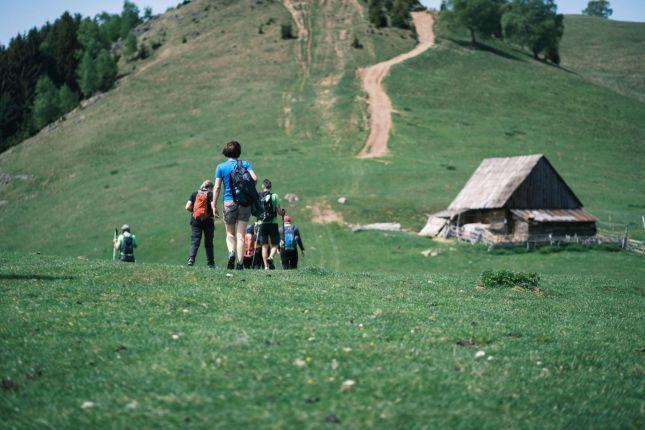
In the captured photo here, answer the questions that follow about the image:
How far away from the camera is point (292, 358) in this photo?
332 inches

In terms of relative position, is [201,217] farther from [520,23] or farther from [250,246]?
[520,23]

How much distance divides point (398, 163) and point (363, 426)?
6970cm

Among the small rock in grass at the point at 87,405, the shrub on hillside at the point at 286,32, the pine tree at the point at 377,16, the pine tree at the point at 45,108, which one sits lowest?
the small rock in grass at the point at 87,405

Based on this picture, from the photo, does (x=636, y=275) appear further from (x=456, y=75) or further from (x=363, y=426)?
(x=456, y=75)

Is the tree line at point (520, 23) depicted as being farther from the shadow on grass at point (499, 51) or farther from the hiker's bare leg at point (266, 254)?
the hiker's bare leg at point (266, 254)

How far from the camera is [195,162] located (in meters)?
77.9

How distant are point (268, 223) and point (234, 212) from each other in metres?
3.63

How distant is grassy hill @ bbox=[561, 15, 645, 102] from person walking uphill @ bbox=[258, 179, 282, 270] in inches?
4833

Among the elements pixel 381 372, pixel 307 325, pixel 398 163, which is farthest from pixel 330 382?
pixel 398 163

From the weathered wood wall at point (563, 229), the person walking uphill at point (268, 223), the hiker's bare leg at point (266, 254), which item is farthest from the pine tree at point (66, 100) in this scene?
the person walking uphill at point (268, 223)

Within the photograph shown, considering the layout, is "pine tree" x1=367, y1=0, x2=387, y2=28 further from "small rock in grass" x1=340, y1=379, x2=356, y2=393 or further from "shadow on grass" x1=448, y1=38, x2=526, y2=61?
"small rock in grass" x1=340, y1=379, x2=356, y2=393

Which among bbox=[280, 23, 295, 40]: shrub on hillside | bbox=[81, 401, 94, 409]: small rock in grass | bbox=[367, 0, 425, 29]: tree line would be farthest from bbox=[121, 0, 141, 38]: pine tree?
bbox=[81, 401, 94, 409]: small rock in grass

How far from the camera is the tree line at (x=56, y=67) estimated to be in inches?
4783

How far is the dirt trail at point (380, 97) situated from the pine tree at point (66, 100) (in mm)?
55784
